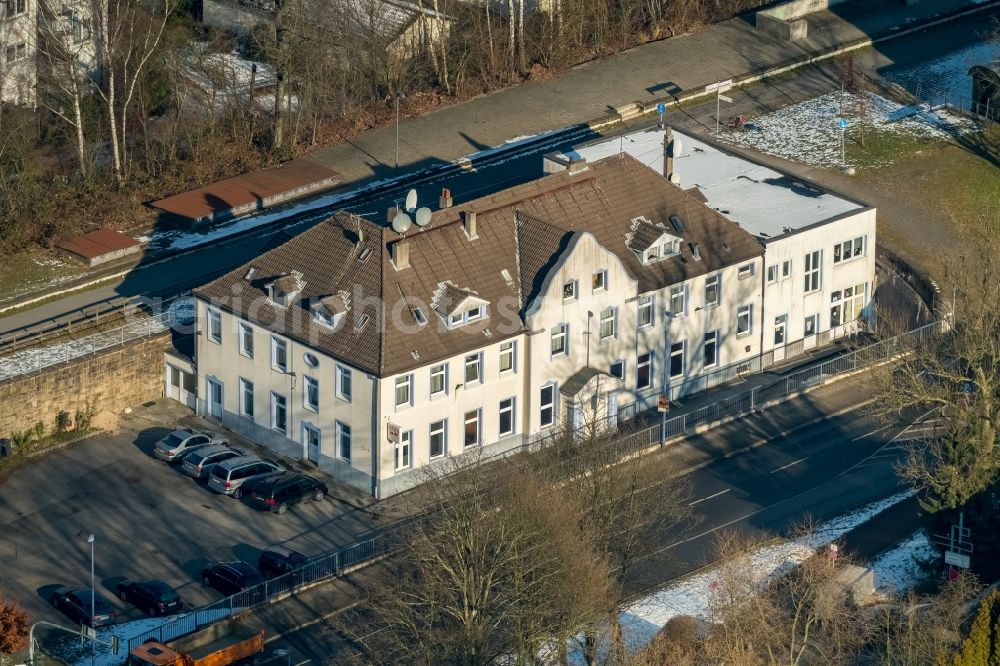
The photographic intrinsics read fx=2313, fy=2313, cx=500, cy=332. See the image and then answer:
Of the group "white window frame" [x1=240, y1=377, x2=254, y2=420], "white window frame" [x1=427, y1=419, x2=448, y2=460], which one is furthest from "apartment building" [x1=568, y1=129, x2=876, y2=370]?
"white window frame" [x1=240, y1=377, x2=254, y2=420]

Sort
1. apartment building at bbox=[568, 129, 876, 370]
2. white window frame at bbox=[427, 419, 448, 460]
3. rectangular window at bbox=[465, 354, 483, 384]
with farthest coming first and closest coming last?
apartment building at bbox=[568, 129, 876, 370] → rectangular window at bbox=[465, 354, 483, 384] → white window frame at bbox=[427, 419, 448, 460]

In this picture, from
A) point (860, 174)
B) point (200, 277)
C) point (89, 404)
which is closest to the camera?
point (89, 404)

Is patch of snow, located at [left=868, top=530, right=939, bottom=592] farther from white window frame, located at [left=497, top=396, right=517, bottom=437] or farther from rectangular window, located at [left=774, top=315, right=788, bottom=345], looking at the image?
white window frame, located at [left=497, top=396, right=517, bottom=437]

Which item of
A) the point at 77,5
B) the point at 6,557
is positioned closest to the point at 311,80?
the point at 77,5

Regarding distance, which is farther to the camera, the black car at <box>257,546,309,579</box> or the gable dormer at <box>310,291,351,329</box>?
the gable dormer at <box>310,291,351,329</box>

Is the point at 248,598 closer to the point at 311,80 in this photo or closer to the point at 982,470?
the point at 982,470

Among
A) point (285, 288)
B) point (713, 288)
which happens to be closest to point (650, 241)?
point (713, 288)
